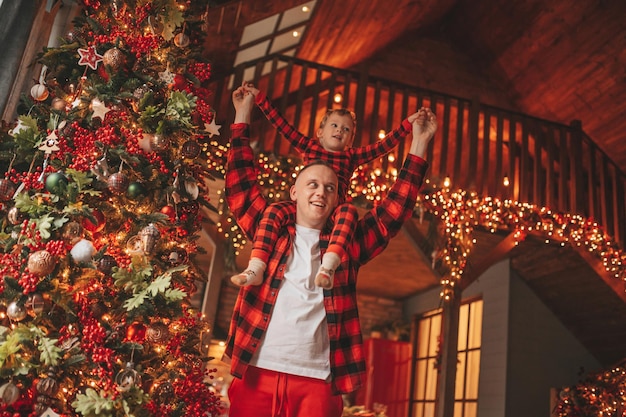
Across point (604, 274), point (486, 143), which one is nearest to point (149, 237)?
point (486, 143)

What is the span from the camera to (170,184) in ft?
7.64

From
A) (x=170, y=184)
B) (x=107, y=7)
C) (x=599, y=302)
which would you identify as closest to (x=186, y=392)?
(x=170, y=184)

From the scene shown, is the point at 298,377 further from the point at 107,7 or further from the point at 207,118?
the point at 107,7

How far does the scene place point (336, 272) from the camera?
198 cm

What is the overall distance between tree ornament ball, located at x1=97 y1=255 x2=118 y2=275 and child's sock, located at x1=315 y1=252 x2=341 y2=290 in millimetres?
728

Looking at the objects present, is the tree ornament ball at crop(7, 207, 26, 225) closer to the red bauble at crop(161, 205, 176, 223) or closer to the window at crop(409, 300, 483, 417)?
the red bauble at crop(161, 205, 176, 223)

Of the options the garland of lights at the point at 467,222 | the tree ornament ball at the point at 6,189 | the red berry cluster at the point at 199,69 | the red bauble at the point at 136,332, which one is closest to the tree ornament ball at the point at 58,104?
the tree ornament ball at the point at 6,189

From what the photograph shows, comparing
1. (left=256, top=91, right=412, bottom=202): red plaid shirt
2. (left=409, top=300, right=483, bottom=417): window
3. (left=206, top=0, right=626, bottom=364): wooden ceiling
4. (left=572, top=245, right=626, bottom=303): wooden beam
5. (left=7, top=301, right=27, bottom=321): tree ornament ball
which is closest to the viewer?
(left=7, top=301, right=27, bottom=321): tree ornament ball

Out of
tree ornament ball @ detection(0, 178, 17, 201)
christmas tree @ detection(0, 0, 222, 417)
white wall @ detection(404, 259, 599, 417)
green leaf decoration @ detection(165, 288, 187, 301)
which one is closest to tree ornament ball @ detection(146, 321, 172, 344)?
christmas tree @ detection(0, 0, 222, 417)

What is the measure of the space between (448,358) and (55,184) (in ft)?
13.5

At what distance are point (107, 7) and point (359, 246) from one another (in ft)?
4.76

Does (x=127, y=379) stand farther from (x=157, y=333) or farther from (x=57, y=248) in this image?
(x=57, y=248)

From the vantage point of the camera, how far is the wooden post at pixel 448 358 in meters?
5.26

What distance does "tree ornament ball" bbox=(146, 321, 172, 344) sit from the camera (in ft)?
6.91
